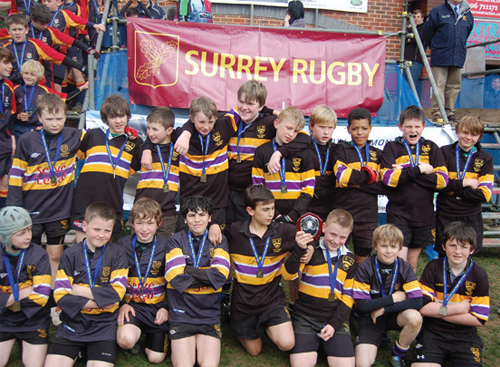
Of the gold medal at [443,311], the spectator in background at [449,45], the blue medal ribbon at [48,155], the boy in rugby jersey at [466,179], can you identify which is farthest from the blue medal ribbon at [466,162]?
the blue medal ribbon at [48,155]

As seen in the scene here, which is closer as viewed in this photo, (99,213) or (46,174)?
(99,213)

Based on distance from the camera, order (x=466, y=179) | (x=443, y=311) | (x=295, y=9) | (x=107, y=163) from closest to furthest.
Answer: (x=443, y=311) → (x=107, y=163) → (x=466, y=179) → (x=295, y=9)

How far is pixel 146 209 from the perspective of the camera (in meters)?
3.66

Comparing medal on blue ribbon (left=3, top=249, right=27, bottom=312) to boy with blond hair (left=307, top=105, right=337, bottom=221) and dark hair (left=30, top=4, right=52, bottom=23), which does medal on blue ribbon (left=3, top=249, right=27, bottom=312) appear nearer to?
boy with blond hair (left=307, top=105, right=337, bottom=221)

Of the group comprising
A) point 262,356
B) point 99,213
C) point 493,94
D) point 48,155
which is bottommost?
point 262,356

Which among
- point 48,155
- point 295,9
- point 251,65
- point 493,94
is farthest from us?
point 493,94

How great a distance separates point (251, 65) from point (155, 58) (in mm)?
1268

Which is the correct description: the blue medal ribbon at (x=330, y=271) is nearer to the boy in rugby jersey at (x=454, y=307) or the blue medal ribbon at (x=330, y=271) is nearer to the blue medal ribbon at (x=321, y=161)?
the boy in rugby jersey at (x=454, y=307)

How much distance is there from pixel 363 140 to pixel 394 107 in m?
2.22

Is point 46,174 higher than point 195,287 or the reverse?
higher

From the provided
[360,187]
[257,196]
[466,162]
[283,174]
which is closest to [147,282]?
[257,196]

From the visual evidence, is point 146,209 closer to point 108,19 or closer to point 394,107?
point 108,19

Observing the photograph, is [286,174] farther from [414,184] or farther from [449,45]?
[449,45]

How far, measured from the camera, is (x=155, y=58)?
5672 mm
